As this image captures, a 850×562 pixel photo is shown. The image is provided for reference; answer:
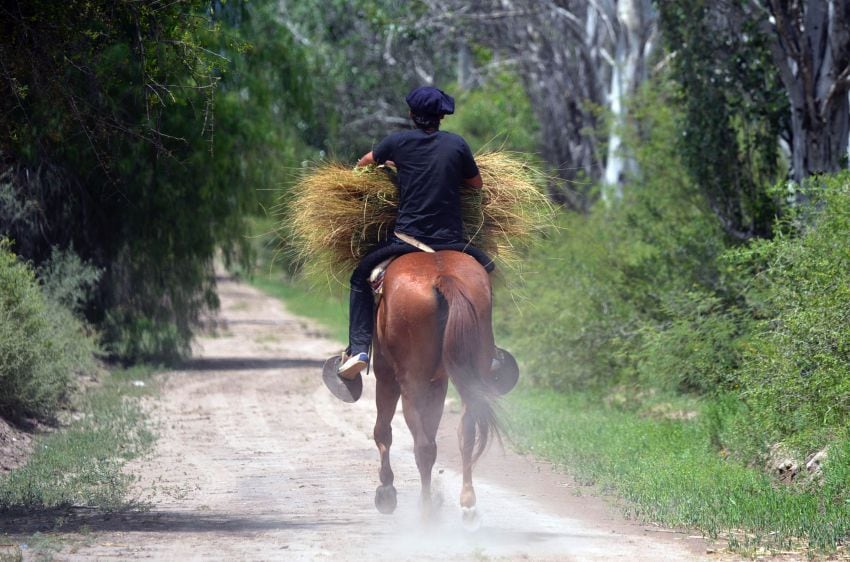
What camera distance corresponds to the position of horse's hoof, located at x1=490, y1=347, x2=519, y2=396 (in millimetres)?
7553

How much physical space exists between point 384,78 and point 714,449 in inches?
1022

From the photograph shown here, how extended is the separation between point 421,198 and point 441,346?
104 centimetres

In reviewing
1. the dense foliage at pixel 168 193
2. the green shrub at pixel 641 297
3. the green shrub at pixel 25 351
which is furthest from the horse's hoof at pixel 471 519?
the dense foliage at pixel 168 193

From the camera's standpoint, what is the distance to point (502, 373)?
25.0ft

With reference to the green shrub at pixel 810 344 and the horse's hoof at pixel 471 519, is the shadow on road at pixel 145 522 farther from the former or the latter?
the green shrub at pixel 810 344

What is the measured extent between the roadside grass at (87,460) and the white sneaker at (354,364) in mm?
1763

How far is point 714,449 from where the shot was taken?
10.4 m

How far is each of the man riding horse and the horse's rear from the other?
0.24m

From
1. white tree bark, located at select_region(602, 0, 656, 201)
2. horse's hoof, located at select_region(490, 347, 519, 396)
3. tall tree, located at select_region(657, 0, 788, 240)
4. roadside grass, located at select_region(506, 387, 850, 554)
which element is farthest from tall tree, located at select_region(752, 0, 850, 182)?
white tree bark, located at select_region(602, 0, 656, 201)

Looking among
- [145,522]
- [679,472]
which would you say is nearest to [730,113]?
[679,472]

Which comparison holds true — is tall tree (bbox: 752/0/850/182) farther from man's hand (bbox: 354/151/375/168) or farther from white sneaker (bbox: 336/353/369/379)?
white sneaker (bbox: 336/353/369/379)

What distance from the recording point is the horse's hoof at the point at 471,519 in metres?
7.15

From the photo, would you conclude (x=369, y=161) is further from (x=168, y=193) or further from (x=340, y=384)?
(x=168, y=193)

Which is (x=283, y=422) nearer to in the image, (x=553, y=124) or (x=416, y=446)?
(x=416, y=446)
